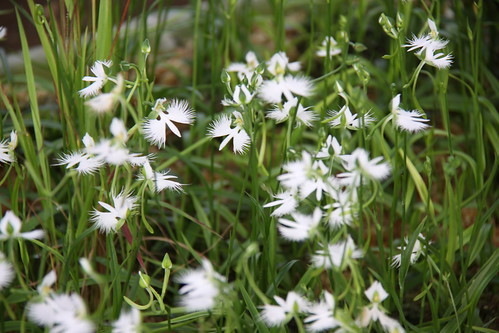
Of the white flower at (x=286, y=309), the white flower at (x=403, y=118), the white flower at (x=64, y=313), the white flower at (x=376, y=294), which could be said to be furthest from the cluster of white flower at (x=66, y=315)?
the white flower at (x=403, y=118)

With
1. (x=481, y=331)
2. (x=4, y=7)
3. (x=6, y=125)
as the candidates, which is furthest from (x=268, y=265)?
(x=4, y=7)

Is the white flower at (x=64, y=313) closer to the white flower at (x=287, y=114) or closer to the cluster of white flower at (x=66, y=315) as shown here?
the cluster of white flower at (x=66, y=315)

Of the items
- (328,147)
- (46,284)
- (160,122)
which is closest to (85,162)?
(160,122)

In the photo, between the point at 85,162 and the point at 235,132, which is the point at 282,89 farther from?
the point at 85,162

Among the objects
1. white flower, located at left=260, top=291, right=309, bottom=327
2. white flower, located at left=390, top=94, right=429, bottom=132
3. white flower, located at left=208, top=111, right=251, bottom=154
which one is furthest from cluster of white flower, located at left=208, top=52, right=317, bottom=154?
white flower, located at left=260, top=291, right=309, bottom=327

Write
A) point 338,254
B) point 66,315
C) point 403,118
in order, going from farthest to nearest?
point 403,118 < point 338,254 < point 66,315
